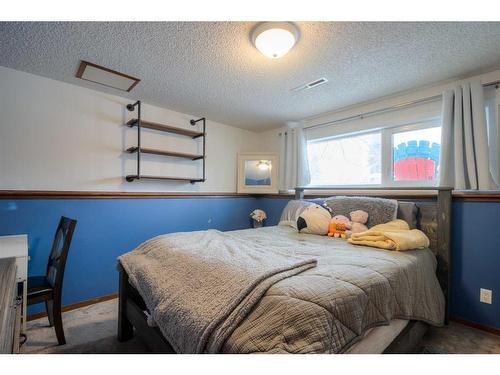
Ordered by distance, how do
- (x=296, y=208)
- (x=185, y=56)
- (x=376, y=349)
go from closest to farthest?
(x=376, y=349) < (x=185, y=56) < (x=296, y=208)

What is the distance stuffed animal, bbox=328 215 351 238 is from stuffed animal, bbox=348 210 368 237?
0.04 meters

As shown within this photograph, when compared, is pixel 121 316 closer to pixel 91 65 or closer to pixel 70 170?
pixel 70 170

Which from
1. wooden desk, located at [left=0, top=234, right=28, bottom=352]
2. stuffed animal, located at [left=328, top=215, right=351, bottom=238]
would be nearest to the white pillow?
stuffed animal, located at [left=328, top=215, right=351, bottom=238]

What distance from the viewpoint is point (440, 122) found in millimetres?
2172

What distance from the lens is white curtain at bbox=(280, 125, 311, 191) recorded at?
10.2ft

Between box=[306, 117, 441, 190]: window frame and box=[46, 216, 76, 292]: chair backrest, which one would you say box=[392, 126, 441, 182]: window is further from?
box=[46, 216, 76, 292]: chair backrest

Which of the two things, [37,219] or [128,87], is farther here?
[128,87]

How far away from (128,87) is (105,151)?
26.5 inches

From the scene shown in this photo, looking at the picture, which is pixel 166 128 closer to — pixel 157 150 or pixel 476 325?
pixel 157 150

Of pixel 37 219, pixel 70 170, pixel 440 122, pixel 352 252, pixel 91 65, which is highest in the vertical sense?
pixel 91 65

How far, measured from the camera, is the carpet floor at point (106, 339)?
60.3 inches

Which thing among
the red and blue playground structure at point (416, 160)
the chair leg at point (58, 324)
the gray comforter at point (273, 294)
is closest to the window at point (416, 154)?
the red and blue playground structure at point (416, 160)

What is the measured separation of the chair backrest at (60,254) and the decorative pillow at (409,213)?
253 cm

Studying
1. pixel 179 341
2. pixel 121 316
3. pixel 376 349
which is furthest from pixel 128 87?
pixel 376 349
